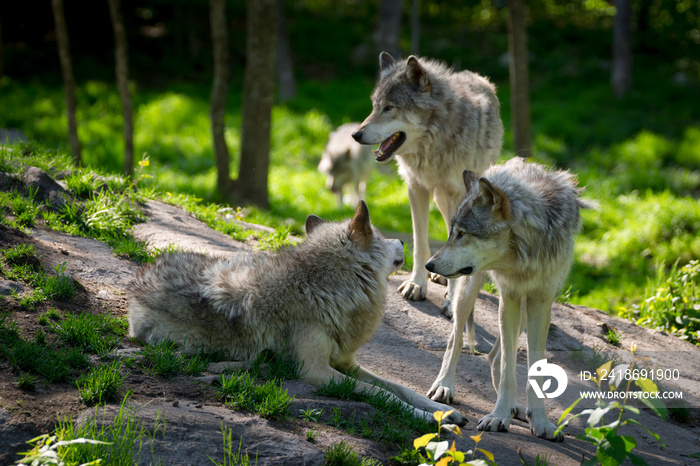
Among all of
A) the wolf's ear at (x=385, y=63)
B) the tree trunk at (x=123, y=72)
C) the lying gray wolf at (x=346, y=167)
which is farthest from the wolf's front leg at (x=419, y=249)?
the lying gray wolf at (x=346, y=167)

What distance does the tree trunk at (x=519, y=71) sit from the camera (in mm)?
9688

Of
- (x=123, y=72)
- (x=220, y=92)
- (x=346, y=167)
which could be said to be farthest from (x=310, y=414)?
(x=346, y=167)

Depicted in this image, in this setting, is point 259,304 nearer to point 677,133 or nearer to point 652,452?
point 652,452

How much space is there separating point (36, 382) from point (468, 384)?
2.98 m

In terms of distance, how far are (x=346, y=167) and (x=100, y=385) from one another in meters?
9.03

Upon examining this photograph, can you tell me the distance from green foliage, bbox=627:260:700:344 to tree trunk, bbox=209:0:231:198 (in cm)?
624

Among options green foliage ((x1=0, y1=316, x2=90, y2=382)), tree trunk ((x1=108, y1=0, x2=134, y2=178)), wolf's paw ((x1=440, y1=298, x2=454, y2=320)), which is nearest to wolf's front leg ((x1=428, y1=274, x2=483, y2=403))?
wolf's paw ((x1=440, y1=298, x2=454, y2=320))

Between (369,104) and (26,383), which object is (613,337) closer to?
(26,383)

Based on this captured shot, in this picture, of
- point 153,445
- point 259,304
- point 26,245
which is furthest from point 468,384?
point 26,245

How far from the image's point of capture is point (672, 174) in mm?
Answer: 11945

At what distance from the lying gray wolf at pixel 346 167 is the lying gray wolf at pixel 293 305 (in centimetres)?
740

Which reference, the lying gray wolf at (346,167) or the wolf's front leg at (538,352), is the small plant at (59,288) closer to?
the wolf's front leg at (538,352)

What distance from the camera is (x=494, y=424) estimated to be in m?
3.79

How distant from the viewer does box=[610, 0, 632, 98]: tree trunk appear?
1653 centimetres
